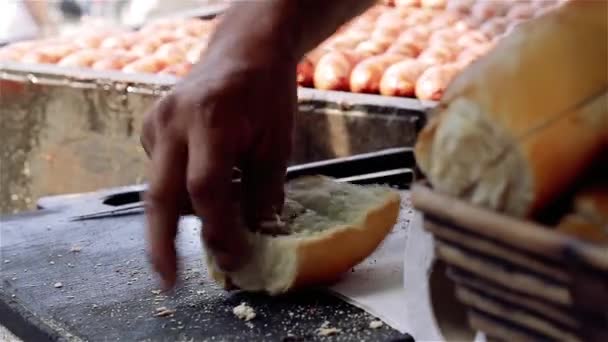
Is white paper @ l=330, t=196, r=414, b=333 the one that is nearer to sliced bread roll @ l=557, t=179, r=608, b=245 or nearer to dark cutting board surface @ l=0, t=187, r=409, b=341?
dark cutting board surface @ l=0, t=187, r=409, b=341


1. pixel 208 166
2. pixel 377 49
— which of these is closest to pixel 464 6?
pixel 377 49

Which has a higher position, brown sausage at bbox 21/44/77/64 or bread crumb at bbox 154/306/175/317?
brown sausage at bbox 21/44/77/64

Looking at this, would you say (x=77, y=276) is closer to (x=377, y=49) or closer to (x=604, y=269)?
(x=604, y=269)

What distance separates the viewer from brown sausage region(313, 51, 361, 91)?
8.54ft

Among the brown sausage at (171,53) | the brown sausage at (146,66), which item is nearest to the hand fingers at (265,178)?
the brown sausage at (146,66)

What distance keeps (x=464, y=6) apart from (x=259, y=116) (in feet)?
9.24

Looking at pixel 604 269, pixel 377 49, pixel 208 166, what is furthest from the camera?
pixel 377 49

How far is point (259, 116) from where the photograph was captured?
1.11 meters

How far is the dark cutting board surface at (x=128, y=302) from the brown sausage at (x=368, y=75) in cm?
117

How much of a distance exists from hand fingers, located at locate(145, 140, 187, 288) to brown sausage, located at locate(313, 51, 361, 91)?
1.57 meters

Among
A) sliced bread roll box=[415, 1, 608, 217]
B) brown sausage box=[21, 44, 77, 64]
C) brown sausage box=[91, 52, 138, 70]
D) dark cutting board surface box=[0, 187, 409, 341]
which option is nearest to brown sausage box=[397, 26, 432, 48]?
brown sausage box=[91, 52, 138, 70]

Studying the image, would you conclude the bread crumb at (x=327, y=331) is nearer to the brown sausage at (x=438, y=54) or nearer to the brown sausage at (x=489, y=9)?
the brown sausage at (x=438, y=54)

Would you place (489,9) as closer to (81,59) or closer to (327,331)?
(81,59)

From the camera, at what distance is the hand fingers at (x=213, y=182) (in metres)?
1.02
